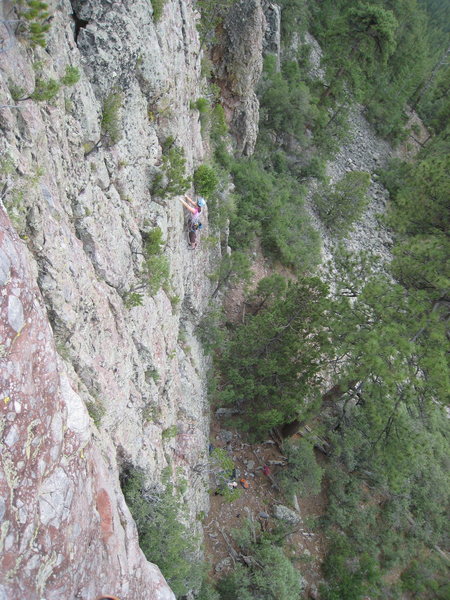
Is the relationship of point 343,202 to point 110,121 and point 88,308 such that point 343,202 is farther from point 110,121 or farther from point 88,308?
point 88,308

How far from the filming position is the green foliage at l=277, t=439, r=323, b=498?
13.8 metres

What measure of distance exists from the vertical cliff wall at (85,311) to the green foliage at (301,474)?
4433 millimetres

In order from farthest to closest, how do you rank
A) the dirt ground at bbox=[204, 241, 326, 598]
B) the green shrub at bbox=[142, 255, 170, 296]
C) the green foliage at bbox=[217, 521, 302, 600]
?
1. the dirt ground at bbox=[204, 241, 326, 598]
2. the green foliage at bbox=[217, 521, 302, 600]
3. the green shrub at bbox=[142, 255, 170, 296]

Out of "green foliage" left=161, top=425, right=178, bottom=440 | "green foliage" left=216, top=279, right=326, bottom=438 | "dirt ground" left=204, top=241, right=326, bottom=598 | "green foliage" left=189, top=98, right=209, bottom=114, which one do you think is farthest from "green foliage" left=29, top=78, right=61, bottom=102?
"dirt ground" left=204, top=241, right=326, bottom=598

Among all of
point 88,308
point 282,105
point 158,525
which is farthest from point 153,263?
point 282,105

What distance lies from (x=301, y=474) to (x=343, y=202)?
56.2ft

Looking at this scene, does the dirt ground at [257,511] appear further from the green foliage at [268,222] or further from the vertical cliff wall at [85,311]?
the green foliage at [268,222]

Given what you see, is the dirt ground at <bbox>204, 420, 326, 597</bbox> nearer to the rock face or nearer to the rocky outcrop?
the rock face

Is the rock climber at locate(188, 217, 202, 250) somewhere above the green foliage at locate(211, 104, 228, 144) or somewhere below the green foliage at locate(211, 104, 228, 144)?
below

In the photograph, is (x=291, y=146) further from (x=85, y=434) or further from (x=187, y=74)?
Answer: (x=85, y=434)

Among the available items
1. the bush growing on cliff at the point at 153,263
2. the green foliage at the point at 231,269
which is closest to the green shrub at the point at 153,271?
the bush growing on cliff at the point at 153,263

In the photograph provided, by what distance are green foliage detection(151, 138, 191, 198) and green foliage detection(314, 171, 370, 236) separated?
16.9m

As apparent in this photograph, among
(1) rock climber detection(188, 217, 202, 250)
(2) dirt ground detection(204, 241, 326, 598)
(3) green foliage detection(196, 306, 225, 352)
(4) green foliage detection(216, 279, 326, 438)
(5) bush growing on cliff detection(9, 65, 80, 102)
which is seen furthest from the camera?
(3) green foliage detection(196, 306, 225, 352)

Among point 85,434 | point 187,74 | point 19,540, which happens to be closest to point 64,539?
point 19,540
